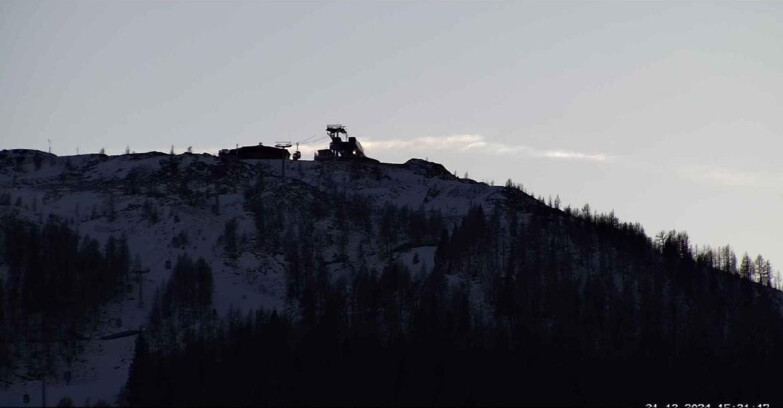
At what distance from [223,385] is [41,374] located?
2100 centimetres

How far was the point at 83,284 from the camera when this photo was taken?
197 meters

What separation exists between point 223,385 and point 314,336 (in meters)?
18.3

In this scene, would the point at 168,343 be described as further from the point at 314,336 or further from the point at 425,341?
the point at 425,341

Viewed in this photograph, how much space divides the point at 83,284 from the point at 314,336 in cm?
2965

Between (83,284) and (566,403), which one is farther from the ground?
(83,284)

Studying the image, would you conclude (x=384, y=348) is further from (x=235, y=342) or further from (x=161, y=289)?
(x=161, y=289)

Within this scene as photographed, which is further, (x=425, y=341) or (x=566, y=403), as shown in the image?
(x=425, y=341)

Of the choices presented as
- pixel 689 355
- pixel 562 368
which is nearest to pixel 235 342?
pixel 562 368

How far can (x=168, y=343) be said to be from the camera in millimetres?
185000

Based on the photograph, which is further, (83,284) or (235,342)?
(83,284)

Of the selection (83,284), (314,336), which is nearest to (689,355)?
(314,336)

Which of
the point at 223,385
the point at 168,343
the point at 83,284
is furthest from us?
the point at 83,284

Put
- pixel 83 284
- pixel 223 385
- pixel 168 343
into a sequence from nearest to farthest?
pixel 223 385
pixel 168 343
pixel 83 284

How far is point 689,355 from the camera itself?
7810 inches
